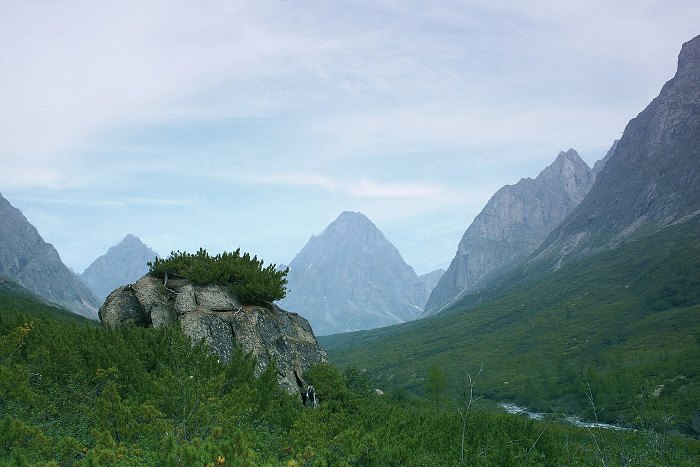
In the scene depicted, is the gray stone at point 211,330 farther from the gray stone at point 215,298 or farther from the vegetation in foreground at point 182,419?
the vegetation in foreground at point 182,419

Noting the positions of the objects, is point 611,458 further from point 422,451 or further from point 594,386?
point 594,386

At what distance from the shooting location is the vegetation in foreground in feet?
49.5

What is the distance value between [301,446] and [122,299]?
68.3 ft

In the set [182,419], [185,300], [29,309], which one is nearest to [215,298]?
[185,300]

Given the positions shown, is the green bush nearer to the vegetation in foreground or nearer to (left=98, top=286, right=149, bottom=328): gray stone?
(left=98, top=286, right=149, bottom=328): gray stone

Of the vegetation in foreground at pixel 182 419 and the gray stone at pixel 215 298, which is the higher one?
the gray stone at pixel 215 298

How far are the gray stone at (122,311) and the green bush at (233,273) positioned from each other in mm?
3127

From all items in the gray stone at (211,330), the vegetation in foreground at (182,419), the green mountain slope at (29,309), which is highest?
the green mountain slope at (29,309)

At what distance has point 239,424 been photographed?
67.4ft

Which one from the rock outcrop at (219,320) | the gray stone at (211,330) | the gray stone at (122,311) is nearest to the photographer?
the gray stone at (211,330)

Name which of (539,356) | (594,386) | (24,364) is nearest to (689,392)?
(594,386)

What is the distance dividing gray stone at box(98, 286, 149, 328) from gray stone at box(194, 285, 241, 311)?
155 inches

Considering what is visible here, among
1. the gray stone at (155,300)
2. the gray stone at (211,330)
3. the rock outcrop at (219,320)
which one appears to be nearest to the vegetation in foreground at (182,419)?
the gray stone at (211,330)

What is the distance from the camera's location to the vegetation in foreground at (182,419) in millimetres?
15086
